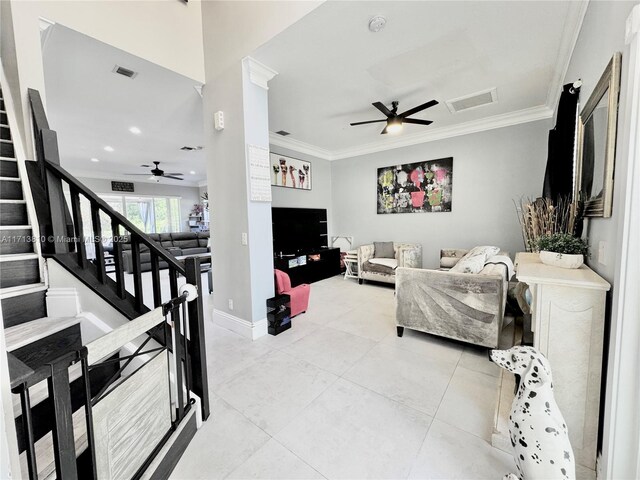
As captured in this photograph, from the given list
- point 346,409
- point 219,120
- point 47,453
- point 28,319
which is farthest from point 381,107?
point 47,453

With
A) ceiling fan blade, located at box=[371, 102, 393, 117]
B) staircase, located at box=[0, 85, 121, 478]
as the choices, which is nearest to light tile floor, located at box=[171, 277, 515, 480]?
staircase, located at box=[0, 85, 121, 478]

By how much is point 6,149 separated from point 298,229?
3642mm

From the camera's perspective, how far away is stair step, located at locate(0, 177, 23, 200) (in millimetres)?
1796

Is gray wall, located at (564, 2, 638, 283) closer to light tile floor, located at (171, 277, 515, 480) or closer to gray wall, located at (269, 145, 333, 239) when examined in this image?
light tile floor, located at (171, 277, 515, 480)

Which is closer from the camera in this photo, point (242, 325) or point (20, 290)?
point (20, 290)

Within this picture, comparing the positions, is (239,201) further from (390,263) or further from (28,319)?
(390,263)

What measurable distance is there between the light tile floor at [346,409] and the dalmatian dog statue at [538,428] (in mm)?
265

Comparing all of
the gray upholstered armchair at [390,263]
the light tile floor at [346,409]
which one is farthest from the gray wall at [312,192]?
the light tile floor at [346,409]

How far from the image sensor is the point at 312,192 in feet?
18.1

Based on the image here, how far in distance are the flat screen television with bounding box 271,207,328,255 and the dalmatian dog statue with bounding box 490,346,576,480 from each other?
3652 millimetres

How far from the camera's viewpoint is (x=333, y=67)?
2.71 m

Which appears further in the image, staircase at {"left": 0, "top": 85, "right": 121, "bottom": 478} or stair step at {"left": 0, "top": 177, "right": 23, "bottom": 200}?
stair step at {"left": 0, "top": 177, "right": 23, "bottom": 200}

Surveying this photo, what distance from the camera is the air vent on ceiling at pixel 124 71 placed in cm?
271

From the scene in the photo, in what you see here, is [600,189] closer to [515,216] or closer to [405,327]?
[405,327]
